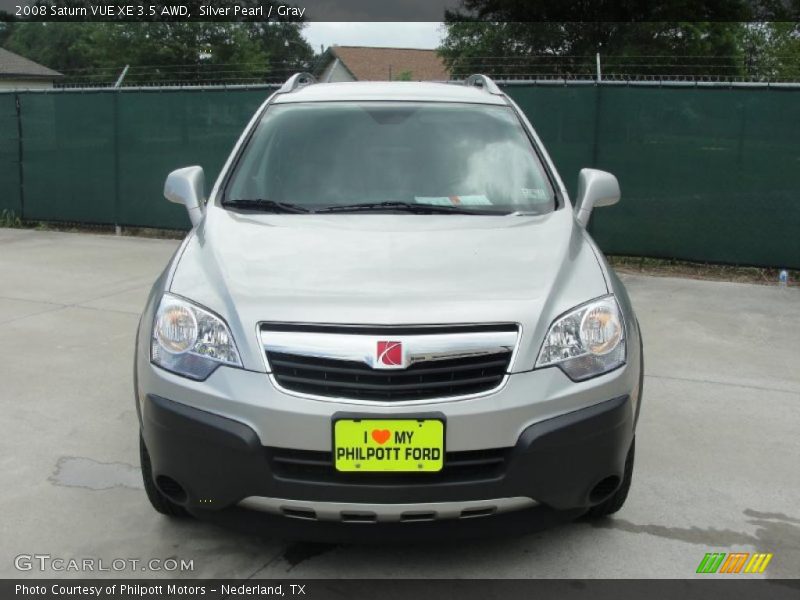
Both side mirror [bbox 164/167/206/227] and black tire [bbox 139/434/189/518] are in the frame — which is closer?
black tire [bbox 139/434/189/518]

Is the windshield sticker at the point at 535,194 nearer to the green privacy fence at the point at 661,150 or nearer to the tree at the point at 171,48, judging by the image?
the green privacy fence at the point at 661,150

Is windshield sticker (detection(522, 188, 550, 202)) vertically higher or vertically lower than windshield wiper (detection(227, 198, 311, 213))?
higher

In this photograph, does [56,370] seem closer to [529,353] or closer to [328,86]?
[328,86]

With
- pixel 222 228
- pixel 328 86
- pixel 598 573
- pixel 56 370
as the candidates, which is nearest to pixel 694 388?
pixel 598 573

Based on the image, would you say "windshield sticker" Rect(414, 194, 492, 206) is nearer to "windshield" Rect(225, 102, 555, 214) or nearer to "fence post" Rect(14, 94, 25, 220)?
"windshield" Rect(225, 102, 555, 214)

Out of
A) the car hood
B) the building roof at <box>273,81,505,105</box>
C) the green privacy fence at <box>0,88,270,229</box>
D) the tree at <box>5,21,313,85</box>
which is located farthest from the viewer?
the tree at <box>5,21,313,85</box>

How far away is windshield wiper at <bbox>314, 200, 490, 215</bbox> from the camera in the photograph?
12.0 ft

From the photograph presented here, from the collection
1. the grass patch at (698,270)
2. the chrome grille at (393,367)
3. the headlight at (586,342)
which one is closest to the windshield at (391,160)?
the headlight at (586,342)

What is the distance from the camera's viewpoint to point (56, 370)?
5.40 meters

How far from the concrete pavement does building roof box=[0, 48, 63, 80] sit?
44.4 m

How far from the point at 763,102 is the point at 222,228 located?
673 centimetres

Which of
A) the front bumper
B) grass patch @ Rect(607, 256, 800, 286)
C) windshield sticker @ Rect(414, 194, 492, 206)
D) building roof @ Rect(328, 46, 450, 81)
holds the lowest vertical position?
grass patch @ Rect(607, 256, 800, 286)

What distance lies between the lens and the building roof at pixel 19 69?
1818 inches

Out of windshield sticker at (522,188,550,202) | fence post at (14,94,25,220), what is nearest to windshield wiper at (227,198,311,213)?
windshield sticker at (522,188,550,202)
